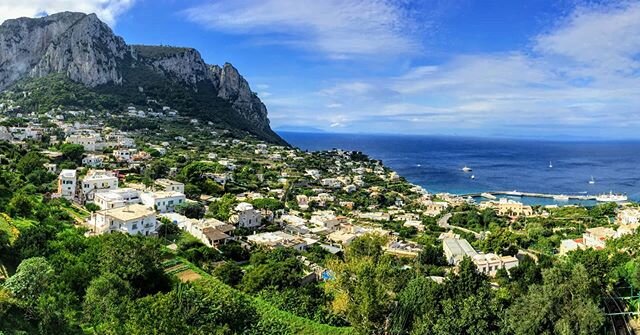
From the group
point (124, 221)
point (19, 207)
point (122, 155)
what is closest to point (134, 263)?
point (124, 221)

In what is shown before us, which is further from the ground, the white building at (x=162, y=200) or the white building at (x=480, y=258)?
the white building at (x=162, y=200)

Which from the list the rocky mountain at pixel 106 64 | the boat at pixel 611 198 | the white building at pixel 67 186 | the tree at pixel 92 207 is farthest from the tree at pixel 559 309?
the rocky mountain at pixel 106 64

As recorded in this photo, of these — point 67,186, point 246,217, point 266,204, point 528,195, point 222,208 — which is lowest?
point 528,195

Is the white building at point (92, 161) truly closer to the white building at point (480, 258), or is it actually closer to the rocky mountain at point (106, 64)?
the white building at point (480, 258)

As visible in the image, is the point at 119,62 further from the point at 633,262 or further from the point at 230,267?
the point at 633,262

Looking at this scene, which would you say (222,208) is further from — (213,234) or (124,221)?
(124,221)
